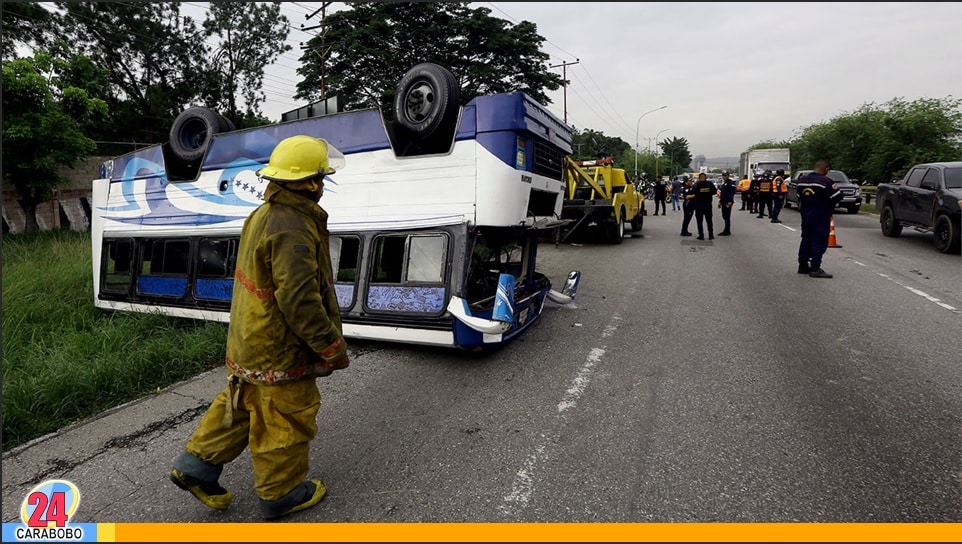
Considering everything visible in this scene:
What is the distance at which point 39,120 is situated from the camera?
46.5 ft

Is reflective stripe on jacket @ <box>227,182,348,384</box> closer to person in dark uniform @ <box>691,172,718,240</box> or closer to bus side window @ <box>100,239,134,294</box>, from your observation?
bus side window @ <box>100,239,134,294</box>

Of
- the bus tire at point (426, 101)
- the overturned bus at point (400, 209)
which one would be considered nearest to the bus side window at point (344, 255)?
the overturned bus at point (400, 209)

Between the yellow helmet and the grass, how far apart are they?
3.03m

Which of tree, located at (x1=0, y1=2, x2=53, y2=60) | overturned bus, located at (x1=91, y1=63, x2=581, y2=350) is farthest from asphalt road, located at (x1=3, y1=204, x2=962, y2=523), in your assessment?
tree, located at (x1=0, y1=2, x2=53, y2=60)

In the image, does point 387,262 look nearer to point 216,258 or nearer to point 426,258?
point 426,258

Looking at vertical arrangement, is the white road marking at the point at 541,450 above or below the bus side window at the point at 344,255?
below

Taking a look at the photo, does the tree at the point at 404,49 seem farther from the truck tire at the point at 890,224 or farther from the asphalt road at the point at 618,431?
the asphalt road at the point at 618,431

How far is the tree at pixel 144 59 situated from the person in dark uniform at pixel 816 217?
30.0 meters

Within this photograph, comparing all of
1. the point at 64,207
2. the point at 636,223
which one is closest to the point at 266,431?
the point at 636,223

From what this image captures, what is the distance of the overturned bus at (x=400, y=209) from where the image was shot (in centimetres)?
455

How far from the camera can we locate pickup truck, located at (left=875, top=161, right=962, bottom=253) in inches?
380

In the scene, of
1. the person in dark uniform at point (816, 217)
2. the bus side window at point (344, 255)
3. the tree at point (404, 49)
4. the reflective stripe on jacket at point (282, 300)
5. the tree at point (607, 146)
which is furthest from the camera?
the tree at point (607, 146)

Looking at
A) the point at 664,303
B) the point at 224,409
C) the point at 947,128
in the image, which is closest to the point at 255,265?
the point at 224,409

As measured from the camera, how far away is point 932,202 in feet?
33.8
